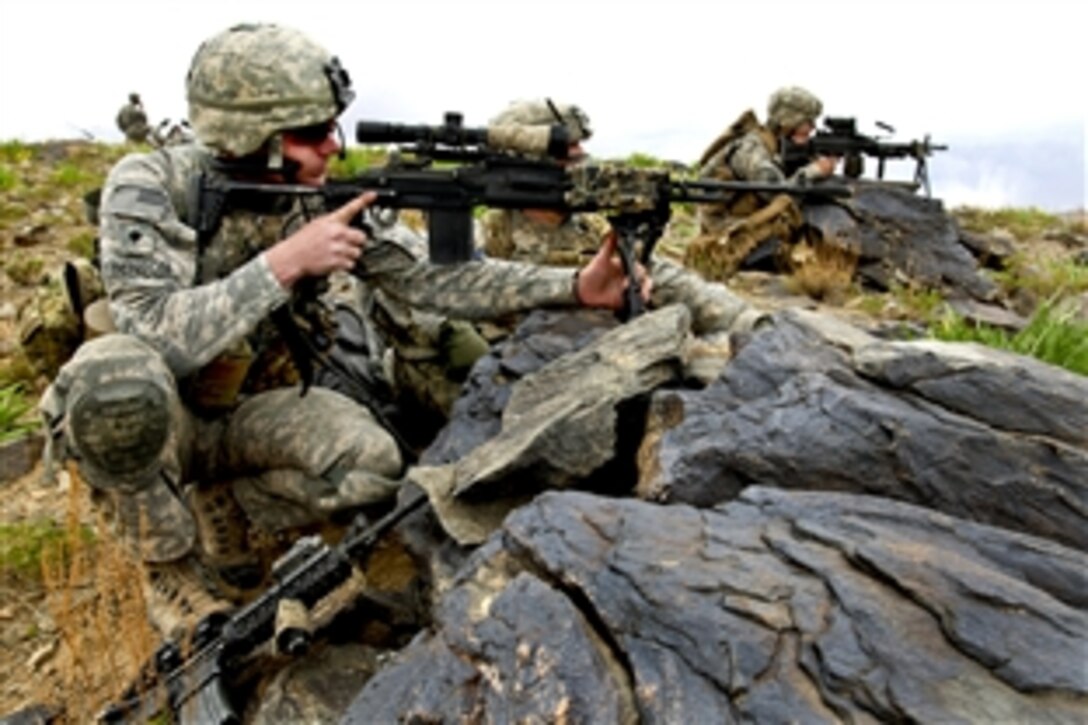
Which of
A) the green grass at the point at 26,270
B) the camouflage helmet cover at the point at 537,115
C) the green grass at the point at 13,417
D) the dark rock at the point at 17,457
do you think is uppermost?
the camouflage helmet cover at the point at 537,115

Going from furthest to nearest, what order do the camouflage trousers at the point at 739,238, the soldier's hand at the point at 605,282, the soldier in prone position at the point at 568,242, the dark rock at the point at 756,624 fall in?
the camouflage trousers at the point at 739,238, the soldier in prone position at the point at 568,242, the soldier's hand at the point at 605,282, the dark rock at the point at 756,624

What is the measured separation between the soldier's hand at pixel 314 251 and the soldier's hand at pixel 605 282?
120 centimetres

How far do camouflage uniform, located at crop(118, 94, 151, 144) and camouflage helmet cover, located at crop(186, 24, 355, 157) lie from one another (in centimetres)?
1210

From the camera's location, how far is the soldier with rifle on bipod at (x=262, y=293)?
425 cm

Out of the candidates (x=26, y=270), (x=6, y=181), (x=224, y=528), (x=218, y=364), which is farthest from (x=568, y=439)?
(x=6, y=181)

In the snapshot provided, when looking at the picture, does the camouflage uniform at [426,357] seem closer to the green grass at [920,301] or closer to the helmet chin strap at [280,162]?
the helmet chin strap at [280,162]

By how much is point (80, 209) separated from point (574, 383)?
1073 centimetres

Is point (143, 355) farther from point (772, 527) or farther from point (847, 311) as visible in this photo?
point (847, 311)

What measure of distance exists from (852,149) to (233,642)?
12.9 metres

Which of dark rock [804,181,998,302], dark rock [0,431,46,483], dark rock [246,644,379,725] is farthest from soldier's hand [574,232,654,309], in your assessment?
dark rock [804,181,998,302]

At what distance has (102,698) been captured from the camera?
12.2 feet

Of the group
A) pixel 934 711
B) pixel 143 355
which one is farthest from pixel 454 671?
pixel 143 355

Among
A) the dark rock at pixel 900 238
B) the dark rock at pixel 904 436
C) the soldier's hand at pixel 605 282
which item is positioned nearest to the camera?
the dark rock at pixel 904 436

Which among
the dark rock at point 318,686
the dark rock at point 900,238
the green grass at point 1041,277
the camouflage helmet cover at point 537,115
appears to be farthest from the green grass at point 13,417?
the green grass at point 1041,277
